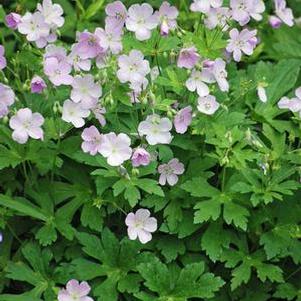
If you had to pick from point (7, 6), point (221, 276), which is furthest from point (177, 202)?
point (7, 6)

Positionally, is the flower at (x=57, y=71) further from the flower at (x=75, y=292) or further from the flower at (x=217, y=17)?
the flower at (x=75, y=292)

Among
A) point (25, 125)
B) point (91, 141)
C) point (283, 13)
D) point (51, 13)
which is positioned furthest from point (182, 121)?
point (283, 13)

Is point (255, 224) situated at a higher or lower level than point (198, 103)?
lower

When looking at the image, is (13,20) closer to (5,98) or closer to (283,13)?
(5,98)

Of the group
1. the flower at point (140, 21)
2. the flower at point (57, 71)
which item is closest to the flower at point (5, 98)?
the flower at point (57, 71)

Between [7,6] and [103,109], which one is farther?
[7,6]

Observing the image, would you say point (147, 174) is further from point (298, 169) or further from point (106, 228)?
point (298, 169)

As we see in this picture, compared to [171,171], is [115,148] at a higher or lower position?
higher
